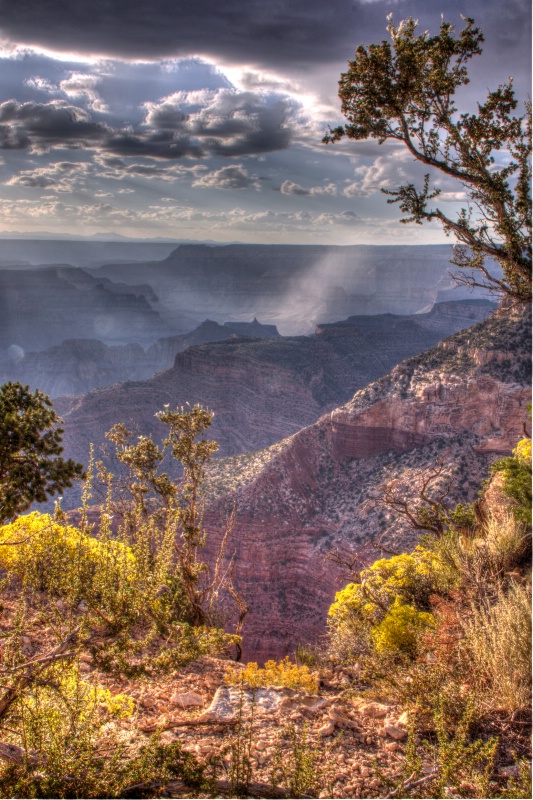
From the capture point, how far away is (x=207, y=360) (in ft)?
189

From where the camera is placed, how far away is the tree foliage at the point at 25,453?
146 inches

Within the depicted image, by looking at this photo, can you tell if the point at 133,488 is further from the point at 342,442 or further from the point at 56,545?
the point at 342,442

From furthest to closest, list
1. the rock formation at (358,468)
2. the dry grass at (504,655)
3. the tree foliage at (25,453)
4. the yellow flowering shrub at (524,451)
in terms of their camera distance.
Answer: the rock formation at (358,468)
the yellow flowering shrub at (524,451)
the dry grass at (504,655)
the tree foliage at (25,453)

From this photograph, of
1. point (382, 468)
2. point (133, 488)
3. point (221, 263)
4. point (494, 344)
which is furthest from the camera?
point (221, 263)

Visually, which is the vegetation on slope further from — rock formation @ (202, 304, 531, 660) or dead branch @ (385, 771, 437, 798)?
rock formation @ (202, 304, 531, 660)

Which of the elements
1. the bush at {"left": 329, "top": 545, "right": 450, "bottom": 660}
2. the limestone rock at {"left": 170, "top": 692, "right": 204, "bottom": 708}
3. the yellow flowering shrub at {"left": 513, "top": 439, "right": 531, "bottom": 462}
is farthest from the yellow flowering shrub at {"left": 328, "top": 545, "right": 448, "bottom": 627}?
the limestone rock at {"left": 170, "top": 692, "right": 204, "bottom": 708}

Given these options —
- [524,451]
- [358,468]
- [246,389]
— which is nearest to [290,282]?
[246,389]

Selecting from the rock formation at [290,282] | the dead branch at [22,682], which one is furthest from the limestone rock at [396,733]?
the rock formation at [290,282]

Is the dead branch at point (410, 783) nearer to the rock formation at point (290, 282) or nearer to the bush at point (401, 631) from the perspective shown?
the bush at point (401, 631)

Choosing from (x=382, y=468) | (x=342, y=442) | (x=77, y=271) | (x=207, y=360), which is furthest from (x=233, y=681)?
(x=77, y=271)

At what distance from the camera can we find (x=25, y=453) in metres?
3.84

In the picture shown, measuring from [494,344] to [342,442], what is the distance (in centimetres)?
949

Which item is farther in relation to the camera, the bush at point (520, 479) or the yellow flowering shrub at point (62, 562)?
the bush at point (520, 479)

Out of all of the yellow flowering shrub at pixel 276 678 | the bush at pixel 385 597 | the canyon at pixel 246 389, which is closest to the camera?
the yellow flowering shrub at pixel 276 678
